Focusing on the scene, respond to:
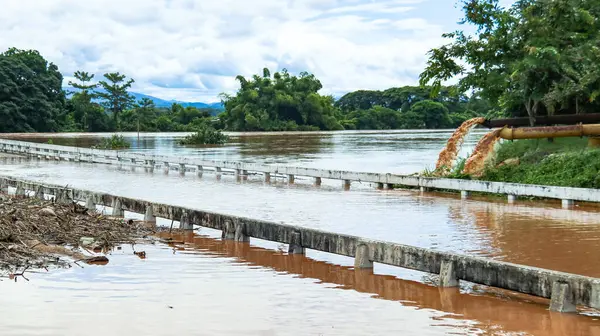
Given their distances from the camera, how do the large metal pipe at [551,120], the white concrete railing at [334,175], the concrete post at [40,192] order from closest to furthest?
1. the concrete post at [40,192]
2. the white concrete railing at [334,175]
3. the large metal pipe at [551,120]

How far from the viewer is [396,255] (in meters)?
12.7

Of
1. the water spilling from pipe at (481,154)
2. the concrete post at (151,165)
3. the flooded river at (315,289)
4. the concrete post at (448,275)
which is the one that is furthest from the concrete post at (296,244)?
the concrete post at (151,165)

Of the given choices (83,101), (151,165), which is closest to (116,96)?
(83,101)

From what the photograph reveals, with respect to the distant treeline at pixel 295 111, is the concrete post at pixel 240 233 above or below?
below

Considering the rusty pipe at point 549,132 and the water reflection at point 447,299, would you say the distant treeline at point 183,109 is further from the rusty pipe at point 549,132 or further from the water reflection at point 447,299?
the water reflection at point 447,299

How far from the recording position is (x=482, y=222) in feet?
67.3

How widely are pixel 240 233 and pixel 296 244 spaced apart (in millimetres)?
1833

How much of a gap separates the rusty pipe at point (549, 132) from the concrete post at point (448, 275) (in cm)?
1746

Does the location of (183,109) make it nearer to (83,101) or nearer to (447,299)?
(83,101)

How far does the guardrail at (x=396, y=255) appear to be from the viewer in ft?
34.0

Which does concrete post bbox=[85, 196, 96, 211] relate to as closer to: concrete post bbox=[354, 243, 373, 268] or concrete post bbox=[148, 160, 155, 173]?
concrete post bbox=[354, 243, 373, 268]

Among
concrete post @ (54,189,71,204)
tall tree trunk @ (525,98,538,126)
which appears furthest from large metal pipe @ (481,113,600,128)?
concrete post @ (54,189,71,204)

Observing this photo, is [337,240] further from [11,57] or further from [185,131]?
[185,131]

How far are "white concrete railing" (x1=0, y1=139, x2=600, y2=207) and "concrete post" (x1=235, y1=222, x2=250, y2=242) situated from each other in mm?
10775
